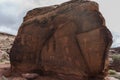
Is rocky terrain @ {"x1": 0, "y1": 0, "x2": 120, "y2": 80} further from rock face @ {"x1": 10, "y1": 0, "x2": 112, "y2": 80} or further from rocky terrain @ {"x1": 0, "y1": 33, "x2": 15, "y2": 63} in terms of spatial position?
rocky terrain @ {"x1": 0, "y1": 33, "x2": 15, "y2": 63}

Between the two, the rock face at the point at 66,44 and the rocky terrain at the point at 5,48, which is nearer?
the rock face at the point at 66,44

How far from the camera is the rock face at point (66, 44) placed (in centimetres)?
2095

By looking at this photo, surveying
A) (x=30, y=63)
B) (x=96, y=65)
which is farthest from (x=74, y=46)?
(x=30, y=63)

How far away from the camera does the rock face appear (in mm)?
20953

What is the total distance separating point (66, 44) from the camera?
862 inches

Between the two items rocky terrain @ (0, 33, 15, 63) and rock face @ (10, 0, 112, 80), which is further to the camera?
rocky terrain @ (0, 33, 15, 63)

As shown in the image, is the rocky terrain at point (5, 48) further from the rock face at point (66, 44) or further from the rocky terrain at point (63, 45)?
the rock face at point (66, 44)

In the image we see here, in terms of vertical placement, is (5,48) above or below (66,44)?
above

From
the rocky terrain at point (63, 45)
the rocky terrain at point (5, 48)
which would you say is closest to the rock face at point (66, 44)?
the rocky terrain at point (63, 45)

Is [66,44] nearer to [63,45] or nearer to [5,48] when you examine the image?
[63,45]

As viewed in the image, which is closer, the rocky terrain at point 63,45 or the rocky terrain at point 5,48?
the rocky terrain at point 63,45

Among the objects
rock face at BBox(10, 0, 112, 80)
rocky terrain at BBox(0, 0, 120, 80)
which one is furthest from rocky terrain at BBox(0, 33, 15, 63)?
rock face at BBox(10, 0, 112, 80)

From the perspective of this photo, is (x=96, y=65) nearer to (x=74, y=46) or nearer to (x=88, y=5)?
(x=74, y=46)

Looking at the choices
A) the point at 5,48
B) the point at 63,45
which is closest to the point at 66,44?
the point at 63,45
